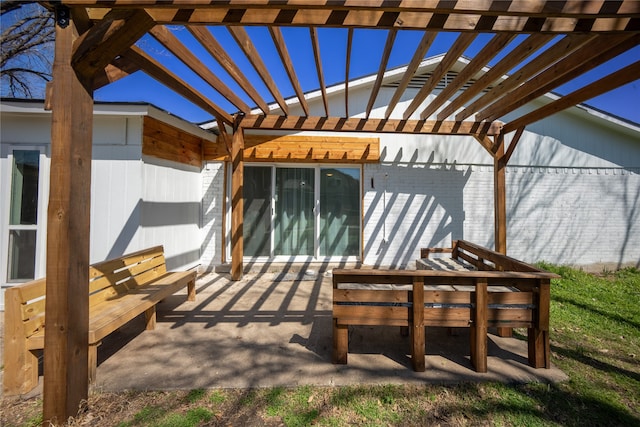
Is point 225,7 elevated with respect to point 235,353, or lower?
elevated

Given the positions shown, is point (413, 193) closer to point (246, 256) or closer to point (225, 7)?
point (246, 256)

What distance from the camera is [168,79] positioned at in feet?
10.5

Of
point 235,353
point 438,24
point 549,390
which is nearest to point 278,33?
point 438,24

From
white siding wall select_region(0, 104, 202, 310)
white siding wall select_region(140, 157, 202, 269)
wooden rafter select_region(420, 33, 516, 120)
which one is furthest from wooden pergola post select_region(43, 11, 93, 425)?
wooden rafter select_region(420, 33, 516, 120)

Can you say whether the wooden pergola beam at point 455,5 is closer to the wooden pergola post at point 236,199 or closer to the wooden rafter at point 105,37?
the wooden rafter at point 105,37

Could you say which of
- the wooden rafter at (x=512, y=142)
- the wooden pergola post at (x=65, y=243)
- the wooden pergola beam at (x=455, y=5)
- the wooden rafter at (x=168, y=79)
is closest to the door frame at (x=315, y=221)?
the wooden rafter at (x=168, y=79)

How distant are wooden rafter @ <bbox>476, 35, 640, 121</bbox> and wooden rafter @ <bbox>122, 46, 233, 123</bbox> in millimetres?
4208

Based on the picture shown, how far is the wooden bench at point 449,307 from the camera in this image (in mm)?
2471

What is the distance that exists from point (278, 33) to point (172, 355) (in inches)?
129

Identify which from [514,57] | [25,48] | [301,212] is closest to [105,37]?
[514,57]

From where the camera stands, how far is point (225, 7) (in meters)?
1.90

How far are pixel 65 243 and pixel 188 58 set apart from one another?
87.5 inches

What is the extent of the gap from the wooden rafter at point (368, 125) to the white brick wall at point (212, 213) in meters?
1.54

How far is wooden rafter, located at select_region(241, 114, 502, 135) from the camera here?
4992 mm
